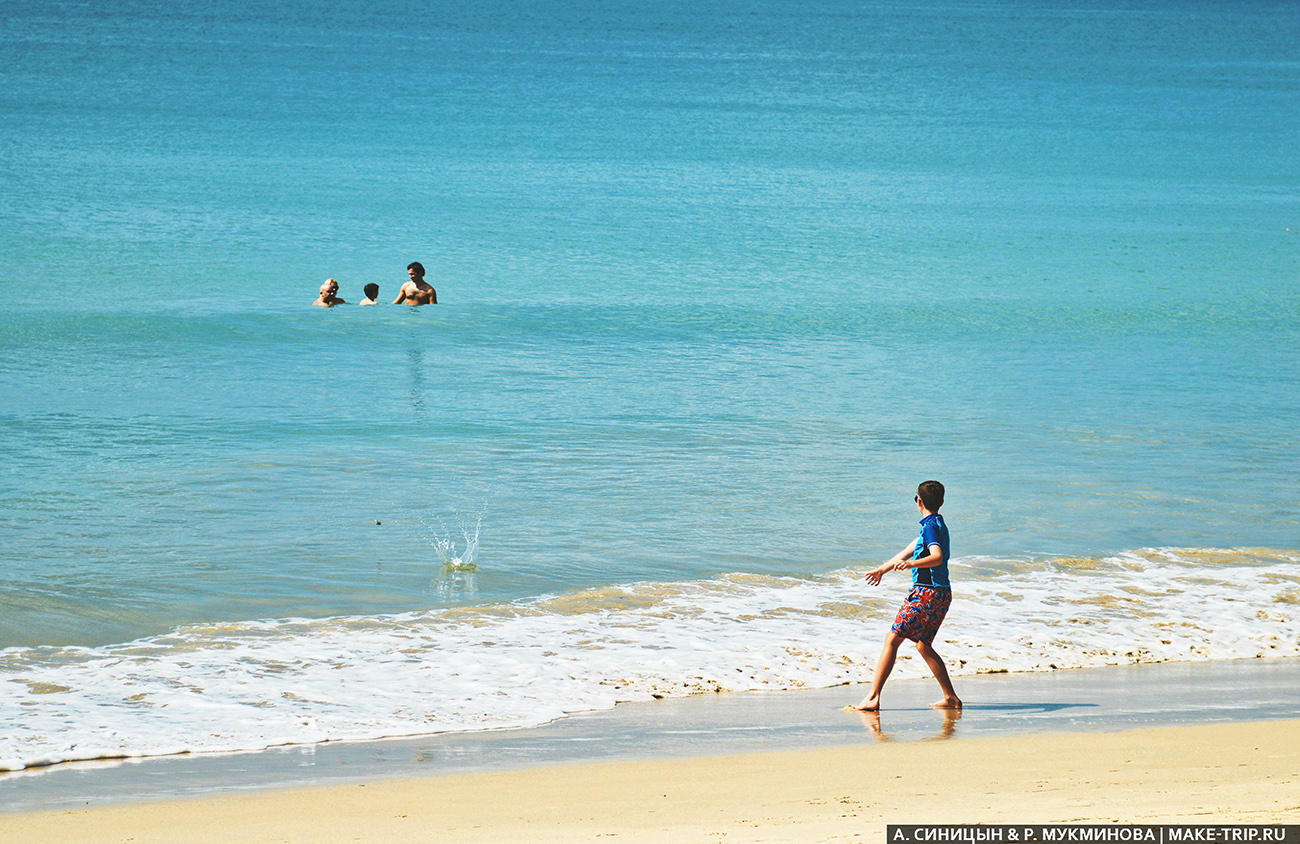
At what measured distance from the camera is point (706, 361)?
21.3 metres

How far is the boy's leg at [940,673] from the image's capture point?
745cm

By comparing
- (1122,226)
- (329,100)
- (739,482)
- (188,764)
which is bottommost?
(188,764)

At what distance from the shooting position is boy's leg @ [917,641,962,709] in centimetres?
745

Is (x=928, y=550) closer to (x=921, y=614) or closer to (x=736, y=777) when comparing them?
(x=921, y=614)

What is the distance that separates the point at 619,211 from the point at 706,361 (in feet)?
62.9

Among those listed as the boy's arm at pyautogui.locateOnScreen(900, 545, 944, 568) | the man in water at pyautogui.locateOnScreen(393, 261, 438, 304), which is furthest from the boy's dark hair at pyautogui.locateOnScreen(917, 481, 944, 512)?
the man in water at pyautogui.locateOnScreen(393, 261, 438, 304)

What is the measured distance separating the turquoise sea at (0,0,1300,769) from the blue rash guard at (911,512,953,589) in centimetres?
116

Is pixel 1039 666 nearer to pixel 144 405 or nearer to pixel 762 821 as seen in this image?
pixel 762 821

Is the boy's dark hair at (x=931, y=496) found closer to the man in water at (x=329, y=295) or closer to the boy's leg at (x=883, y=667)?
the boy's leg at (x=883, y=667)

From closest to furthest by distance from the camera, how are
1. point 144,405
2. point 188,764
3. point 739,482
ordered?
point 188,764
point 739,482
point 144,405

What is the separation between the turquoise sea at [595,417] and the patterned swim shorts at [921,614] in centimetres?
106

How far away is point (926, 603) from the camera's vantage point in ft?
24.5

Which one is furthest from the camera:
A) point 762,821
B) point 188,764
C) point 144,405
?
point 144,405

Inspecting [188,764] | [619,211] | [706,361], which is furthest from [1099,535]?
[619,211]
